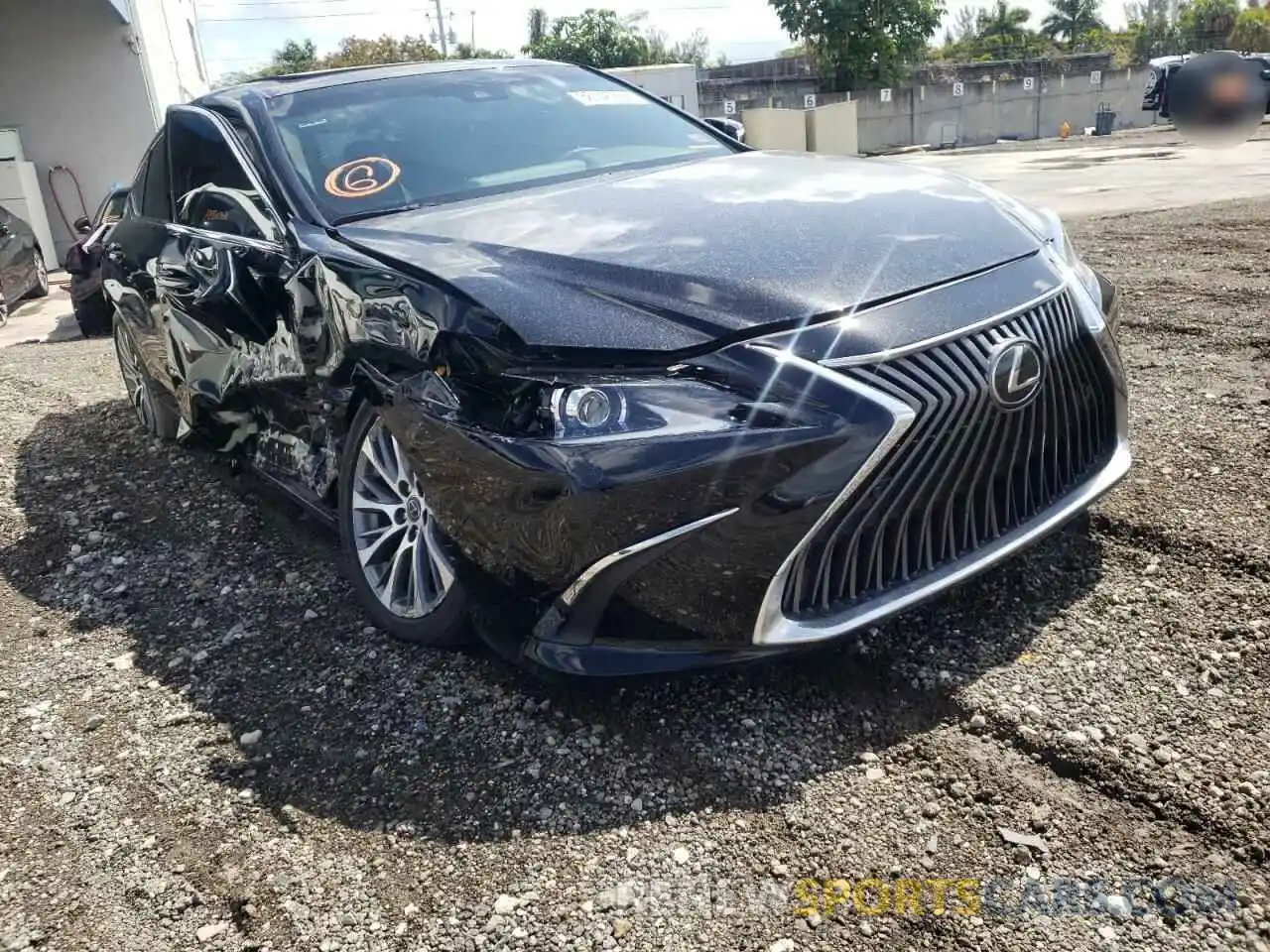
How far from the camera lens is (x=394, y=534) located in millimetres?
3090

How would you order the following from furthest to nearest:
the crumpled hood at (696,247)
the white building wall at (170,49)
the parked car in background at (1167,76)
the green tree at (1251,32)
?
the green tree at (1251,32), the white building wall at (170,49), the parked car in background at (1167,76), the crumpled hood at (696,247)

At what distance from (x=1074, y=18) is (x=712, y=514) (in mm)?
87254

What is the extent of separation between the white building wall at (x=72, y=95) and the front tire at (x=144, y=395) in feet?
36.2

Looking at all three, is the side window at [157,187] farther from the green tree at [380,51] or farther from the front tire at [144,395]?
the green tree at [380,51]

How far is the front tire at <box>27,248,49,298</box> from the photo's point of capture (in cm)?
1259

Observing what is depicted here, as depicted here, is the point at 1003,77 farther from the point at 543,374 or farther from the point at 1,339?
the point at 543,374

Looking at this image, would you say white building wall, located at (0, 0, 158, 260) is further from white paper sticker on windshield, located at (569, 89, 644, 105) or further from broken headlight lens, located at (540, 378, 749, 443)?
broken headlight lens, located at (540, 378, 749, 443)

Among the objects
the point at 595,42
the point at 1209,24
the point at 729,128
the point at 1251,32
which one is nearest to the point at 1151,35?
the point at 1209,24

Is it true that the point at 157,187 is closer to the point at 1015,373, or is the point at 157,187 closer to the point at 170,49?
the point at 1015,373

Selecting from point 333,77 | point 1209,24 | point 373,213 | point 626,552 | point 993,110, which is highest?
point 1209,24

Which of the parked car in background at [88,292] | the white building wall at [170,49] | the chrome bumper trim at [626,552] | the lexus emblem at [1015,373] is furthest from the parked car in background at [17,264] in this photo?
the lexus emblem at [1015,373]

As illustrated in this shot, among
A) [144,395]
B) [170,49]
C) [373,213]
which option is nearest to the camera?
[373,213]

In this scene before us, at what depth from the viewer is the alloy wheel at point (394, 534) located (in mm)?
A: 2922

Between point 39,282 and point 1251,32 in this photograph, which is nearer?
point 39,282
